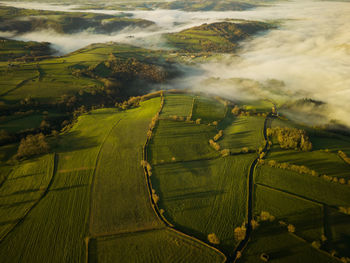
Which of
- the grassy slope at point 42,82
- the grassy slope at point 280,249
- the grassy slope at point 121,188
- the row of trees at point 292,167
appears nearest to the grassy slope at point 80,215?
the grassy slope at point 121,188

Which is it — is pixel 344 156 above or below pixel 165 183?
below

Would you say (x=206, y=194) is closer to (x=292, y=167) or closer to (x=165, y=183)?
(x=165, y=183)

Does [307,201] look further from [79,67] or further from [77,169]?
[79,67]

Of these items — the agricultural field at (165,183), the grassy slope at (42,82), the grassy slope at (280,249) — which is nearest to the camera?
the grassy slope at (280,249)

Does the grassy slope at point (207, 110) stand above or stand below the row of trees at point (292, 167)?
above

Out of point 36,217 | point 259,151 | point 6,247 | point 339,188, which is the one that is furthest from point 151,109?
point 339,188

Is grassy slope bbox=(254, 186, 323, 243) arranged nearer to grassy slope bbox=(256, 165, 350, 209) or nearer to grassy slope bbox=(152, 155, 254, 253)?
grassy slope bbox=(256, 165, 350, 209)

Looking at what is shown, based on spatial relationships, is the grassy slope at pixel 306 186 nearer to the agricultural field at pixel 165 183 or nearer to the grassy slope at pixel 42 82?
the agricultural field at pixel 165 183

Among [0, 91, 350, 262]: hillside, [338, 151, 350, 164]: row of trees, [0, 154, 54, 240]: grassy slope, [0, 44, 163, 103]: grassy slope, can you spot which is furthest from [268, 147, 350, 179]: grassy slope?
[0, 44, 163, 103]: grassy slope

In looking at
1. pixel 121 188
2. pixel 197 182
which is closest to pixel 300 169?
pixel 197 182
